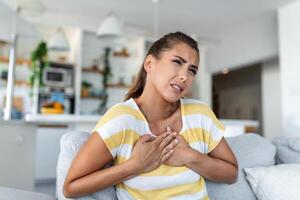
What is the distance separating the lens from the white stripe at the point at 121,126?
0.92 m

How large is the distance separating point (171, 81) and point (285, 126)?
3796 mm

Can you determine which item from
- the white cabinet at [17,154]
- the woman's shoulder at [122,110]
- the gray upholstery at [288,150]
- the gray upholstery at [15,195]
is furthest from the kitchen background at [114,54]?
the woman's shoulder at [122,110]

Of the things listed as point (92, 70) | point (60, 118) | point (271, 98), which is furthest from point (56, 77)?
point (271, 98)

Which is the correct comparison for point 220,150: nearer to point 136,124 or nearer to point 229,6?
point 136,124

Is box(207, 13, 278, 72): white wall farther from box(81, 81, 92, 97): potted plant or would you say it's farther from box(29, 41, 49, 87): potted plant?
box(29, 41, 49, 87): potted plant

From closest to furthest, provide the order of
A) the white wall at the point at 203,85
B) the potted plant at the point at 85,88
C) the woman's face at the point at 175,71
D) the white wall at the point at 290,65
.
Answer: the woman's face at the point at 175,71
the white wall at the point at 290,65
the potted plant at the point at 85,88
the white wall at the point at 203,85

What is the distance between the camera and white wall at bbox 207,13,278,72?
484 centimetres

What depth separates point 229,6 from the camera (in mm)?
4477

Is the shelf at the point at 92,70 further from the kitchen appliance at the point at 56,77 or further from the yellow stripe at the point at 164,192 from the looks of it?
the yellow stripe at the point at 164,192

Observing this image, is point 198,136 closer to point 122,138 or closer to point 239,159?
point 122,138

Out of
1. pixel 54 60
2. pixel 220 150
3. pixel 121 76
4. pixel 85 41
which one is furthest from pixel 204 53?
pixel 220 150

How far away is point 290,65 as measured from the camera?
164 inches

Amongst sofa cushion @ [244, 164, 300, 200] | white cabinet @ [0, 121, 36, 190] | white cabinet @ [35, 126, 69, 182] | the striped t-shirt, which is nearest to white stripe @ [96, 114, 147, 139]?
the striped t-shirt

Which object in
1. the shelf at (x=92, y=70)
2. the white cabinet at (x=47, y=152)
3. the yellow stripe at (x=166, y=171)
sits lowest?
the white cabinet at (x=47, y=152)
